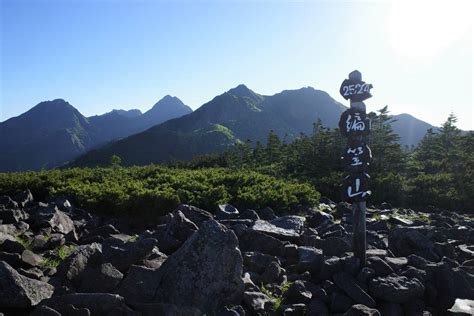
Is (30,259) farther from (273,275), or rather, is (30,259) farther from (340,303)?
(340,303)

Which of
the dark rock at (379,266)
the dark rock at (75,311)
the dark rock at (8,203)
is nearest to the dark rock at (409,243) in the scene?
the dark rock at (379,266)

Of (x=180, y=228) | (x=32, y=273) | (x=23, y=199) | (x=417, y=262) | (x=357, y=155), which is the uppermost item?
(x=357, y=155)

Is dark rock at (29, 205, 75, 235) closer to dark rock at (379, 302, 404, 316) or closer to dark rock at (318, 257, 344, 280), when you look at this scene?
dark rock at (318, 257, 344, 280)

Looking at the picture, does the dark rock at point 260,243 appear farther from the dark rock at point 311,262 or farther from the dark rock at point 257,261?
the dark rock at point 311,262

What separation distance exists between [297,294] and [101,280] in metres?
3.14

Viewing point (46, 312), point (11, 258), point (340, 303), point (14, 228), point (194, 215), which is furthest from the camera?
point (194, 215)

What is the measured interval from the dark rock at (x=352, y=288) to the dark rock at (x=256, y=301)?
129 centimetres

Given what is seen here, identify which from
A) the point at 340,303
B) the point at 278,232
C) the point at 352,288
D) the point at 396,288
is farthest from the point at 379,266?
the point at 278,232

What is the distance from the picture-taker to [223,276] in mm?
6195

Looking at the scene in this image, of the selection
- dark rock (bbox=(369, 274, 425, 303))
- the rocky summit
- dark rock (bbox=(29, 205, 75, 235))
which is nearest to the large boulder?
the rocky summit

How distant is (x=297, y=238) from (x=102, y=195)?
6.95 meters

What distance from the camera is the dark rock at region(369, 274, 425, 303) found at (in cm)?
636

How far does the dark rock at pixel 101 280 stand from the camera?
5941 millimetres

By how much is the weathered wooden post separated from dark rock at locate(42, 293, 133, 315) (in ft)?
14.6
